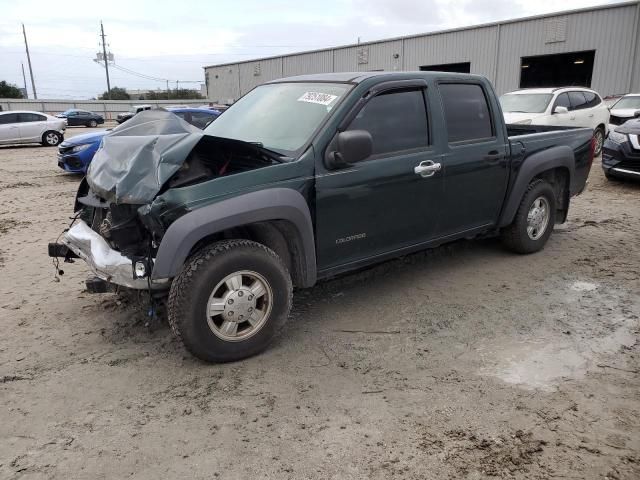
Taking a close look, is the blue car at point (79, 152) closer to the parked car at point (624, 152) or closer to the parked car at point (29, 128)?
the parked car at point (624, 152)

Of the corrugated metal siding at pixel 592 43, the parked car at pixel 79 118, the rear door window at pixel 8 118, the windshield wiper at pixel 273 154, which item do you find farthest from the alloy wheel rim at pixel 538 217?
the parked car at pixel 79 118

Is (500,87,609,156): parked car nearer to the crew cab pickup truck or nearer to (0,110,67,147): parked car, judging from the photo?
the crew cab pickup truck

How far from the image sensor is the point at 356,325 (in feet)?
13.5

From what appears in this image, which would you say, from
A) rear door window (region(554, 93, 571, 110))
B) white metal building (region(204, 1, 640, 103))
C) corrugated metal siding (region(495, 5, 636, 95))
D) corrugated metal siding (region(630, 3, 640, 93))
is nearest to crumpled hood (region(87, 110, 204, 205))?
rear door window (region(554, 93, 571, 110))

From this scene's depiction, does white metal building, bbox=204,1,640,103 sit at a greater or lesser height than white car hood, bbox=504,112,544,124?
greater

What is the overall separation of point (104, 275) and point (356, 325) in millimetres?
1894

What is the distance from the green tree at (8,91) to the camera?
57156 millimetres

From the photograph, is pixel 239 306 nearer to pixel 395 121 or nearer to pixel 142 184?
pixel 142 184

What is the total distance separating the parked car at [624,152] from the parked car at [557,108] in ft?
5.17

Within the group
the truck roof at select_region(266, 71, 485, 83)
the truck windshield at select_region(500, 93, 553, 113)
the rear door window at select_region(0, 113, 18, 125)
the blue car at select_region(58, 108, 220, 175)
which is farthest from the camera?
the rear door window at select_region(0, 113, 18, 125)

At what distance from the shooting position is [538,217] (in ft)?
18.9

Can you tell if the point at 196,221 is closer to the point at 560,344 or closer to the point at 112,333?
the point at 112,333

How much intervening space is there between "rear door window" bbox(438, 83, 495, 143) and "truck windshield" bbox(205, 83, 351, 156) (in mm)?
1093

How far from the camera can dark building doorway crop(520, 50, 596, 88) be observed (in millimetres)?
29564
